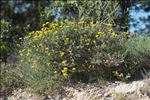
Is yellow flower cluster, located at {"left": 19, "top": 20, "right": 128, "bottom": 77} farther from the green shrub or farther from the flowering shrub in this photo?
the green shrub

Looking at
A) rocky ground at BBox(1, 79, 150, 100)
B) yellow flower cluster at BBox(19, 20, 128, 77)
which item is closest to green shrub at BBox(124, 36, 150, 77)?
rocky ground at BBox(1, 79, 150, 100)

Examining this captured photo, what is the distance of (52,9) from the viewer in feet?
32.9

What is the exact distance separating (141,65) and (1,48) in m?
4.55

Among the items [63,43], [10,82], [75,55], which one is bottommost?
[10,82]

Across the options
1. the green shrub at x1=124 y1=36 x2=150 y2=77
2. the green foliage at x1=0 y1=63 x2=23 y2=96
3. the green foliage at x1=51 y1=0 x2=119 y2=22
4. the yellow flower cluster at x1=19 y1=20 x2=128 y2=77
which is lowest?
the green foliage at x1=0 y1=63 x2=23 y2=96

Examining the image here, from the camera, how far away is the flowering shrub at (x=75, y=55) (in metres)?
5.95

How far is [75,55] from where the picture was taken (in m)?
6.05

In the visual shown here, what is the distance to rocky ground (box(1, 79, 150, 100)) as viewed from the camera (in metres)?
5.40

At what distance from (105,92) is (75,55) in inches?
36.4

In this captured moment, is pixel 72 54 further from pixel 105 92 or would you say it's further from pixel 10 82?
pixel 10 82

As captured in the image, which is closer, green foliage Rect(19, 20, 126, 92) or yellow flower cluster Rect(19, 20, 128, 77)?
green foliage Rect(19, 20, 126, 92)

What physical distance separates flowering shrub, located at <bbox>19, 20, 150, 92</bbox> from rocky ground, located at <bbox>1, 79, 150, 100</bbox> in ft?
0.77

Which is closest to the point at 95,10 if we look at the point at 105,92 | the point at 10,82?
the point at 10,82

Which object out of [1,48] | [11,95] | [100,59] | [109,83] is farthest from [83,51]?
[1,48]
